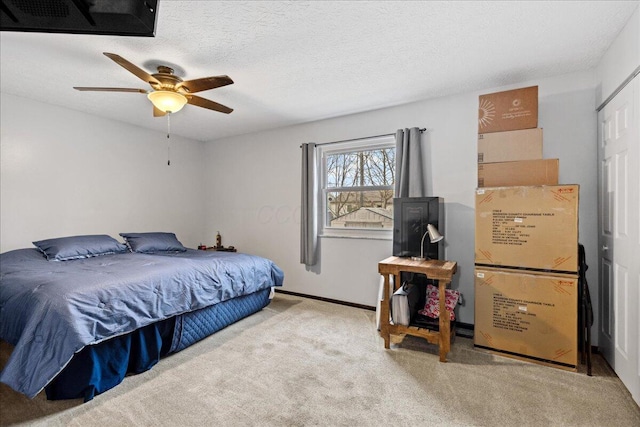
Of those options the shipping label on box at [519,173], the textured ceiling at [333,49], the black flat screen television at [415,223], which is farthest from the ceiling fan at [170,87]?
the shipping label on box at [519,173]

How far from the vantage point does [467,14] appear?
1.86m

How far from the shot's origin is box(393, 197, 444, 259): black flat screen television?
2936 millimetres

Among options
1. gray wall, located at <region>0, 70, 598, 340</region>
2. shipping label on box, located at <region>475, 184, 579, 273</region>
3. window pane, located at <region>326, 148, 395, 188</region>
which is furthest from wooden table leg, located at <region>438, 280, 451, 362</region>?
window pane, located at <region>326, 148, 395, 188</region>

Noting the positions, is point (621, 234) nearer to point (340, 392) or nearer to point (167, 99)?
point (340, 392)

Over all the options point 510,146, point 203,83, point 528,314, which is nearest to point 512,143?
point 510,146

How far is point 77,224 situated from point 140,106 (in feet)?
5.37

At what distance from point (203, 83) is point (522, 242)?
282cm

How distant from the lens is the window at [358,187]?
367cm

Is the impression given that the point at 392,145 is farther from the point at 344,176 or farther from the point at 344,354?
the point at 344,354

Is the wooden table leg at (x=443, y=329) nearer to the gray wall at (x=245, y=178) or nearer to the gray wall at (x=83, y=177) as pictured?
the gray wall at (x=245, y=178)

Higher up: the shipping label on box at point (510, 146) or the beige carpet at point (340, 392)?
the shipping label on box at point (510, 146)

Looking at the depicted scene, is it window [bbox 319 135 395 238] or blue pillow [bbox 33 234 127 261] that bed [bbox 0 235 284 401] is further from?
window [bbox 319 135 395 238]

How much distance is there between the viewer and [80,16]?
100 centimetres

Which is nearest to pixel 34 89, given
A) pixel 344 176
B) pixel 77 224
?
pixel 77 224
